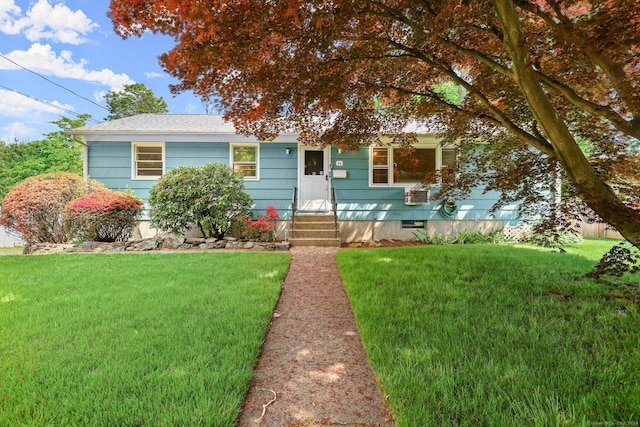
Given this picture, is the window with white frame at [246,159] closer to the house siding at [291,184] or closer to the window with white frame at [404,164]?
the house siding at [291,184]

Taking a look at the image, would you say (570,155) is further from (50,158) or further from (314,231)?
(50,158)

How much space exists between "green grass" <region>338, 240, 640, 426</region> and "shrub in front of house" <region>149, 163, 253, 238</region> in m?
4.77

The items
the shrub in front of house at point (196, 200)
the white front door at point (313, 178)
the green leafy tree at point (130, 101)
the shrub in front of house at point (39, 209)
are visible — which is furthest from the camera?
the green leafy tree at point (130, 101)

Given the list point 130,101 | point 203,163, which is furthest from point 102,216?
point 130,101

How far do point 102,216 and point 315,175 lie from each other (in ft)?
19.8

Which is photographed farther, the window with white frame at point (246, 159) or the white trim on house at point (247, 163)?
the window with white frame at point (246, 159)

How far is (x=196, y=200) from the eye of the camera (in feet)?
26.9

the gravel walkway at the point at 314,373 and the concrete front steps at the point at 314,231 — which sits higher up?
the concrete front steps at the point at 314,231

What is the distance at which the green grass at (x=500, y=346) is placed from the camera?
5.88ft

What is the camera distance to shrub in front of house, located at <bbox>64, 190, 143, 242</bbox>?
25.5ft

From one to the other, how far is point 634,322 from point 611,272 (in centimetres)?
56

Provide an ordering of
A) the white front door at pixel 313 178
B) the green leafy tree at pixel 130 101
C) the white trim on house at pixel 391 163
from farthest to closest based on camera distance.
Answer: the green leafy tree at pixel 130 101, the white front door at pixel 313 178, the white trim on house at pixel 391 163

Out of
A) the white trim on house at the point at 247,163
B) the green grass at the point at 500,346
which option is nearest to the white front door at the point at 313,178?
the white trim on house at the point at 247,163

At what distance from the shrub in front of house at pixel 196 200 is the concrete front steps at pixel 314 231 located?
1713 mm
